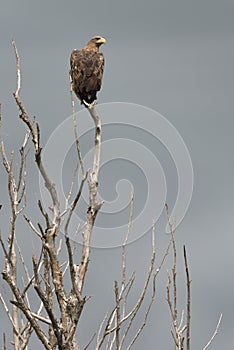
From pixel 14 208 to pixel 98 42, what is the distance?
4460 millimetres

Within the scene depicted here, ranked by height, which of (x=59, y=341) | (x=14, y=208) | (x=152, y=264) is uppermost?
(x=14, y=208)

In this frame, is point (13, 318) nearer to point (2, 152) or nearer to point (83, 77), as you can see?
point (2, 152)

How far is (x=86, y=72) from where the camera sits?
7707 mm

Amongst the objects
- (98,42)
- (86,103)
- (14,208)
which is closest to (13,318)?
(14,208)

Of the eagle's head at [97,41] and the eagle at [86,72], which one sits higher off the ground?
the eagle's head at [97,41]

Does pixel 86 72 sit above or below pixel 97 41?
below

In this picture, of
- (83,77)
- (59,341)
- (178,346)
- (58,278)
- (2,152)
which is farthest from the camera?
(83,77)

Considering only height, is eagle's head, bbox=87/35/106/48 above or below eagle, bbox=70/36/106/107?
above

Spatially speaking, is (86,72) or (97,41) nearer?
(86,72)

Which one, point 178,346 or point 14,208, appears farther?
point 14,208

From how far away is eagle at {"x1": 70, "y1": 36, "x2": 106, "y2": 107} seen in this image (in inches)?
287

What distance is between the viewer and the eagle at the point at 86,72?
730cm

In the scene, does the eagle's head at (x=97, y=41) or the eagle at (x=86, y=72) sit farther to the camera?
the eagle's head at (x=97, y=41)

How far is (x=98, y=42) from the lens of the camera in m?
8.82
